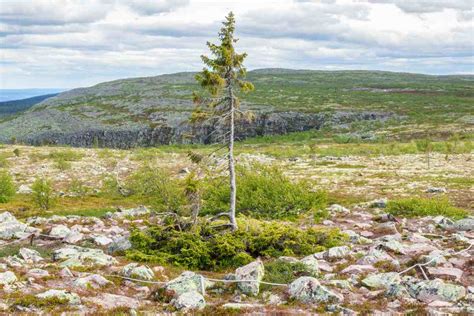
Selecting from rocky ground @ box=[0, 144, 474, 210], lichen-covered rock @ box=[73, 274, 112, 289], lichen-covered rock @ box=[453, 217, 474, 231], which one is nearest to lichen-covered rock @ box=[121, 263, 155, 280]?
lichen-covered rock @ box=[73, 274, 112, 289]

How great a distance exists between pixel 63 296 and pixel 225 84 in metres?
7.36

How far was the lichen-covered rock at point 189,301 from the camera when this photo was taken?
1003cm

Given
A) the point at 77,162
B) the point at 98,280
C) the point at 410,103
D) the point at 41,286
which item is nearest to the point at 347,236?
the point at 98,280

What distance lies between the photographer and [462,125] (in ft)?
317

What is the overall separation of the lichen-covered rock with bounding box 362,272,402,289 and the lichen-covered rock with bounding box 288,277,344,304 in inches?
47.9

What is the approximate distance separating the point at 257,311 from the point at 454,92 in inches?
6593

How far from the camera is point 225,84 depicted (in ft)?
47.5

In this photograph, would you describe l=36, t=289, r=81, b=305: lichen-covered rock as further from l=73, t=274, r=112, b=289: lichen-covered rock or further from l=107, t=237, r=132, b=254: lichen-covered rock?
l=107, t=237, r=132, b=254: lichen-covered rock

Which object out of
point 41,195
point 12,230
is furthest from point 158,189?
point 12,230

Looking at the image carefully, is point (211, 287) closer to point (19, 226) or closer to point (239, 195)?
point (19, 226)

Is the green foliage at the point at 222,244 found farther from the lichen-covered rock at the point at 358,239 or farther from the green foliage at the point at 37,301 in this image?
the green foliage at the point at 37,301

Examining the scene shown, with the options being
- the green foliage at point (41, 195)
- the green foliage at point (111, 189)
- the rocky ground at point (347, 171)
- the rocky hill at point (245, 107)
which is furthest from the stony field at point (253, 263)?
the rocky hill at point (245, 107)

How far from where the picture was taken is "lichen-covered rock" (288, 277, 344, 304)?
34.0 feet

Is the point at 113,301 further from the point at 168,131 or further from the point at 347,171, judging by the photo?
the point at 168,131
